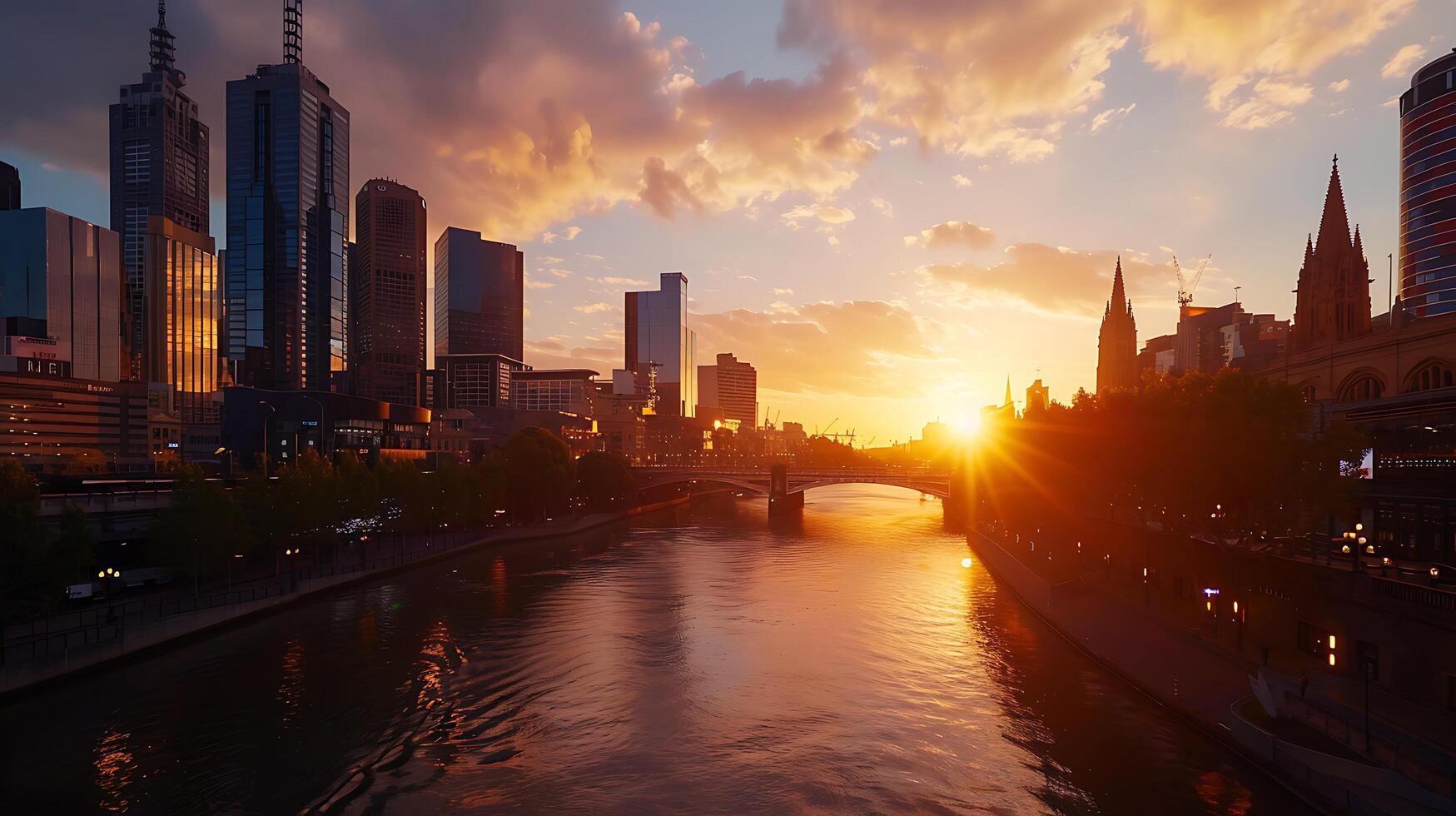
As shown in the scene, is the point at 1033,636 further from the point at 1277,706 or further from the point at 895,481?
the point at 895,481

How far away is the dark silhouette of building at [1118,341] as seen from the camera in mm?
146000

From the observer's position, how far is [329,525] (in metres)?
69.9

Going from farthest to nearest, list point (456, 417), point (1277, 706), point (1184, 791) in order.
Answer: point (456, 417) → point (1277, 706) → point (1184, 791)

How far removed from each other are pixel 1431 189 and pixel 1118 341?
2038 inches

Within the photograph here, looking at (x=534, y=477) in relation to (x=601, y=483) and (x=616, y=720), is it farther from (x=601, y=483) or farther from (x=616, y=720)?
(x=616, y=720)

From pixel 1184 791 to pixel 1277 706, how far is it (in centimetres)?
548

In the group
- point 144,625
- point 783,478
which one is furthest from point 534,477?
point 144,625

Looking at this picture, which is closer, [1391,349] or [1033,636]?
[1033,636]

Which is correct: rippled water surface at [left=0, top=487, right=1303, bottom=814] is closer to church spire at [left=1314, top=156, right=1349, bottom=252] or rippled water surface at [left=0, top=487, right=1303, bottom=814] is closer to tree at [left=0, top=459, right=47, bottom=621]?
tree at [left=0, top=459, right=47, bottom=621]

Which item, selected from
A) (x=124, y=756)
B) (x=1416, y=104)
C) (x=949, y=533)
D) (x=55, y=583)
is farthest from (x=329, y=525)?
(x=1416, y=104)

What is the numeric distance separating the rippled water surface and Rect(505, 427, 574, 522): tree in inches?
1792

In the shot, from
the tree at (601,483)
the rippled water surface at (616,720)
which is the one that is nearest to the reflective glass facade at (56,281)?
the tree at (601,483)

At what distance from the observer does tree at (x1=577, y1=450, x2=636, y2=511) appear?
125m

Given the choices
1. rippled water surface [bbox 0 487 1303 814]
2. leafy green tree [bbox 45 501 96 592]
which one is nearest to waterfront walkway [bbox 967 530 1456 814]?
rippled water surface [bbox 0 487 1303 814]
